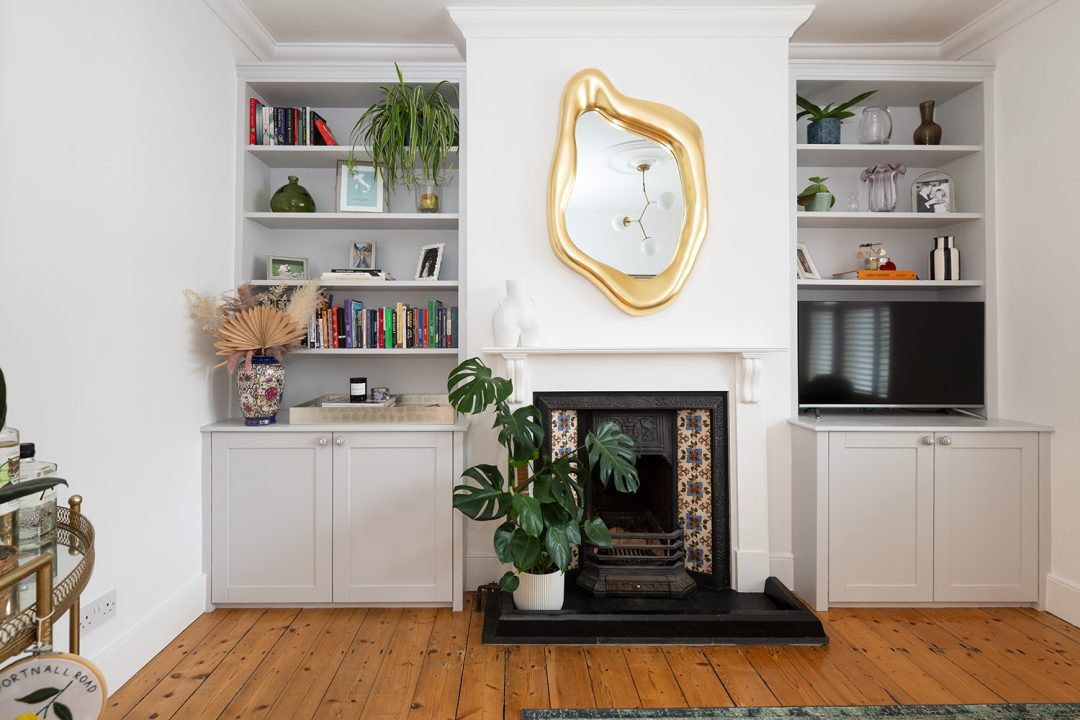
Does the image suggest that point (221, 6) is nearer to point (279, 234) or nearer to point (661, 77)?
point (279, 234)

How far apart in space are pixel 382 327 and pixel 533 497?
46.2 inches

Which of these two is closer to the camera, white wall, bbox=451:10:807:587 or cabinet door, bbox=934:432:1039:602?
cabinet door, bbox=934:432:1039:602

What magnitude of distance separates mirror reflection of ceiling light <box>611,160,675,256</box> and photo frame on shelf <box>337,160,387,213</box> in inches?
45.0

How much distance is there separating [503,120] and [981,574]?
288cm

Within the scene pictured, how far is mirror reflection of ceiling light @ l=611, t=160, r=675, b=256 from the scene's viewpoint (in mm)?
2615

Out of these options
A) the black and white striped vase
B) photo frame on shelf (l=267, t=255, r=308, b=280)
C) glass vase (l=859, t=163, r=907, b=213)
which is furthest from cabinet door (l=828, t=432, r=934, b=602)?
photo frame on shelf (l=267, t=255, r=308, b=280)

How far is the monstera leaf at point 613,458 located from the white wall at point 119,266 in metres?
1.64

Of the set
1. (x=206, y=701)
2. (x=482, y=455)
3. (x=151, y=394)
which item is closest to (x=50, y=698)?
(x=206, y=701)

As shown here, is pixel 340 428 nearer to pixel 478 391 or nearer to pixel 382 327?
pixel 382 327

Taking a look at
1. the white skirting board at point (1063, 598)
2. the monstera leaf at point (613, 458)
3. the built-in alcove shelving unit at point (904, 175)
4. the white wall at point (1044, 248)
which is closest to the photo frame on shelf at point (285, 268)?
the monstera leaf at point (613, 458)

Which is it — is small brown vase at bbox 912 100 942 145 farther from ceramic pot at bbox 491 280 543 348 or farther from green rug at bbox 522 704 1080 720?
green rug at bbox 522 704 1080 720

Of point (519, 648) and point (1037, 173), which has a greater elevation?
point (1037, 173)

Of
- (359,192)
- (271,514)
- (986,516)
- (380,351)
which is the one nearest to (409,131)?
(359,192)

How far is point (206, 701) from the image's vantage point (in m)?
1.82
